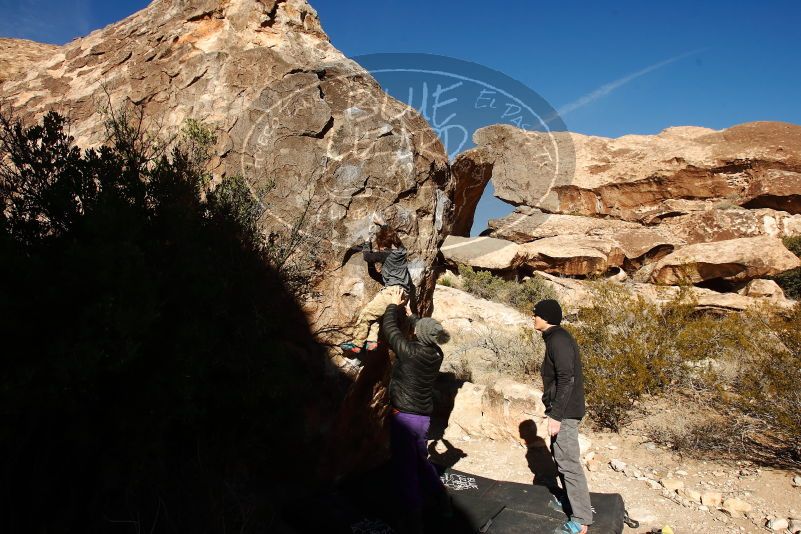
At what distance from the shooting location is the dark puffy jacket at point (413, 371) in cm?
344

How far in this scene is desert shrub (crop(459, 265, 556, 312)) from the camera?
13.7 meters

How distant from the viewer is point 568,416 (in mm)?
3559

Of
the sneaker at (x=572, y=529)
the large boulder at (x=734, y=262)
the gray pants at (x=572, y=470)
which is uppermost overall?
the large boulder at (x=734, y=262)

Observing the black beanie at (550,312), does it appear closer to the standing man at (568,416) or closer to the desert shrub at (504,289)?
the standing man at (568,416)

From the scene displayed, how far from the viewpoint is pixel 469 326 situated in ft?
32.5

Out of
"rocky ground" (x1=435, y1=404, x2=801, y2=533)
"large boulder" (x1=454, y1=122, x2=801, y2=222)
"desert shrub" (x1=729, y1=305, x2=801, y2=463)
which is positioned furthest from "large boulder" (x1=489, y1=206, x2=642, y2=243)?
"rocky ground" (x1=435, y1=404, x2=801, y2=533)

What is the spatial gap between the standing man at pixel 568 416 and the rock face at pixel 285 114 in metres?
1.44

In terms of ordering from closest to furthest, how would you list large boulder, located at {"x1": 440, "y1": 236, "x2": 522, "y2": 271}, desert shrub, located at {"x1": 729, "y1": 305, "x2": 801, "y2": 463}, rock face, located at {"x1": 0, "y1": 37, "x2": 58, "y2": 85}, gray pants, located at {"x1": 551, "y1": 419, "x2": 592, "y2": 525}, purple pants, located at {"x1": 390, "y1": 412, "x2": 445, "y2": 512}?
purple pants, located at {"x1": 390, "y1": 412, "x2": 445, "y2": 512} → gray pants, located at {"x1": 551, "y1": 419, "x2": 592, "y2": 525} → desert shrub, located at {"x1": 729, "y1": 305, "x2": 801, "y2": 463} → rock face, located at {"x1": 0, "y1": 37, "x2": 58, "y2": 85} → large boulder, located at {"x1": 440, "y1": 236, "x2": 522, "y2": 271}

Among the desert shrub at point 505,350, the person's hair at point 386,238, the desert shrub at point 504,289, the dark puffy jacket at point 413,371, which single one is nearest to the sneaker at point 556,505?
the dark puffy jacket at point 413,371

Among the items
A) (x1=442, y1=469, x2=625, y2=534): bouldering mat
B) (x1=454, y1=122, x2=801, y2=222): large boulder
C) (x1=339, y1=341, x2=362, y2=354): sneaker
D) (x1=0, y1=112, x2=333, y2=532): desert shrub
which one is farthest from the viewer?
(x1=454, y1=122, x2=801, y2=222): large boulder

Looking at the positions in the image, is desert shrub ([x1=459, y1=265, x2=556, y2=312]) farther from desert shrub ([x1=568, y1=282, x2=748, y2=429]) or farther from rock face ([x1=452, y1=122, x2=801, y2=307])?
desert shrub ([x1=568, y1=282, x2=748, y2=429])

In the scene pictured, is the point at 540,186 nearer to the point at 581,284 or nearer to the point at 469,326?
the point at 581,284

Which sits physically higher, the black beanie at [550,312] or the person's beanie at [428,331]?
the black beanie at [550,312]

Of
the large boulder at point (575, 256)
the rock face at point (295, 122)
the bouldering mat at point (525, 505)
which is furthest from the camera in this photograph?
the large boulder at point (575, 256)
